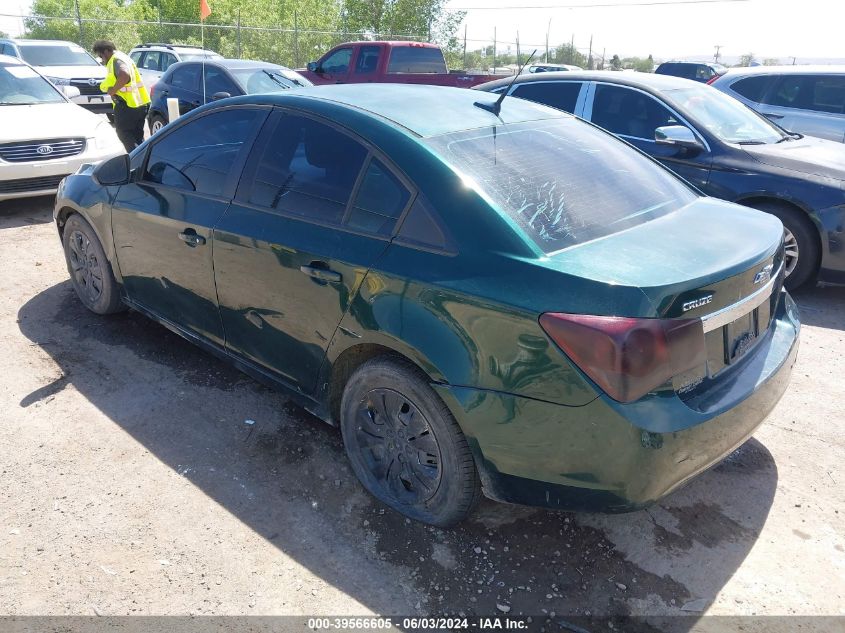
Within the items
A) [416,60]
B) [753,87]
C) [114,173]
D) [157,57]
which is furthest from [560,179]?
[157,57]

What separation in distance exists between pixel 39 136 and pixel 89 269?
3.41m

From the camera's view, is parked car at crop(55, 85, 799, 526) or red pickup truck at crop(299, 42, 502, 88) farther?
red pickup truck at crop(299, 42, 502, 88)

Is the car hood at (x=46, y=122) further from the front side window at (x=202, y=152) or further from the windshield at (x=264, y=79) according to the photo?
the front side window at (x=202, y=152)

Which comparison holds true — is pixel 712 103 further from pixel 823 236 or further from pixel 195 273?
pixel 195 273

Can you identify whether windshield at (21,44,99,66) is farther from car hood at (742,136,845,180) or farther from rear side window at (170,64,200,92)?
car hood at (742,136,845,180)

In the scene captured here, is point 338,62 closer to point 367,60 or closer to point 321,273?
point 367,60

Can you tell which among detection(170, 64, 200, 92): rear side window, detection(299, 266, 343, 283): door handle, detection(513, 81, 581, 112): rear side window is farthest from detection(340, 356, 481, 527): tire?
detection(170, 64, 200, 92): rear side window

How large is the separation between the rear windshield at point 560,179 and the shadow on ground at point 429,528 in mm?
1237

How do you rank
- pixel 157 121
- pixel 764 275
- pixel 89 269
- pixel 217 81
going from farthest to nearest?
pixel 157 121, pixel 217 81, pixel 89 269, pixel 764 275

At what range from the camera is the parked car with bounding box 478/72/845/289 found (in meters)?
5.22

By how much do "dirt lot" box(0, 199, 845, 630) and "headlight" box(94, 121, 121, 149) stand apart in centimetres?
448

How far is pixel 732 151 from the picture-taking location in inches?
218

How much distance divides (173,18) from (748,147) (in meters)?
40.3

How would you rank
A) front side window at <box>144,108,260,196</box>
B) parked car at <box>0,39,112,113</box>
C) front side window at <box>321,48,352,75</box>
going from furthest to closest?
parked car at <box>0,39,112,113</box> < front side window at <box>321,48,352,75</box> < front side window at <box>144,108,260,196</box>
